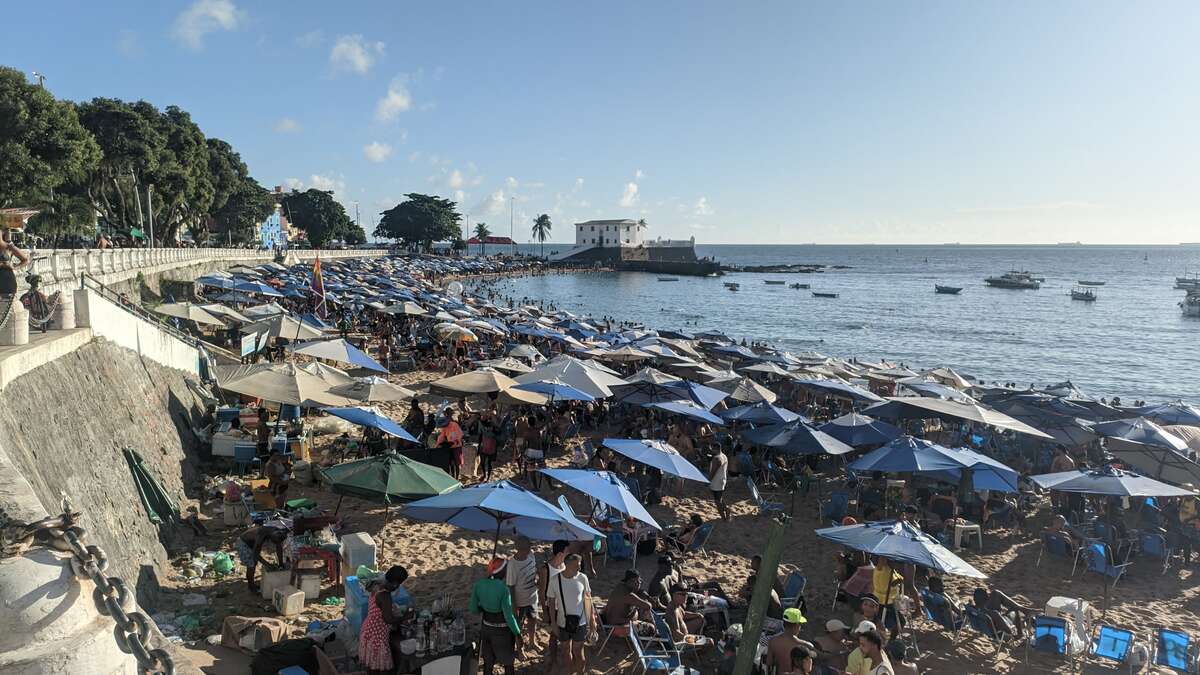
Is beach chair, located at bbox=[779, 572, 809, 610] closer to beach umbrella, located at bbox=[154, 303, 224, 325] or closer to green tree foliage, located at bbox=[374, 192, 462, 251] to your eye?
beach umbrella, located at bbox=[154, 303, 224, 325]

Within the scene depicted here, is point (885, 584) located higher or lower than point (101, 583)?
lower

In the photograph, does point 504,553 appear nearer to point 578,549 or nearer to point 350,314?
point 578,549

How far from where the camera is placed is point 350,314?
31.1 m

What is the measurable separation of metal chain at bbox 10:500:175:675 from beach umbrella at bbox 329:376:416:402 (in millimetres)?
8798

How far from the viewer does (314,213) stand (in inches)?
4058

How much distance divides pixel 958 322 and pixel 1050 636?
184ft

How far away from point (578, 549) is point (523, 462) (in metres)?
4.46

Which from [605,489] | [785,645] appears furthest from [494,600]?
[785,645]

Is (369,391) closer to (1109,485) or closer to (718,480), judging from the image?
(718,480)

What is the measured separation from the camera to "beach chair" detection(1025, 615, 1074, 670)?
7438mm

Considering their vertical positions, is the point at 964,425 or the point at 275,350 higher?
the point at 275,350

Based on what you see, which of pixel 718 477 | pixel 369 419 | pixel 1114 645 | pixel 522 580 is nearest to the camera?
pixel 522 580

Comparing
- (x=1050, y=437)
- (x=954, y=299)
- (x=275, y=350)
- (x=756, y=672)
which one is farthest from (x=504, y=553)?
(x=954, y=299)

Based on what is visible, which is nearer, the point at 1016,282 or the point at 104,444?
the point at 104,444
